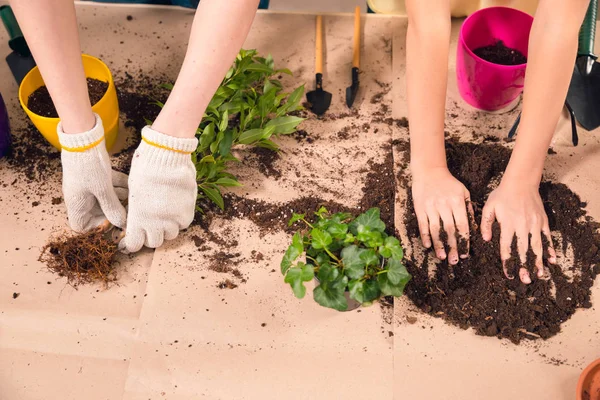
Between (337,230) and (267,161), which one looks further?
(267,161)

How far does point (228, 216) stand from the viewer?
1.59 metres

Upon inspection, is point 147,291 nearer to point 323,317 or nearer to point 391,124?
point 323,317

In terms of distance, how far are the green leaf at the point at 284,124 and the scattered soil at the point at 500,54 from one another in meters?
0.55

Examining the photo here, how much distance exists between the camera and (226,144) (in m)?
1.64

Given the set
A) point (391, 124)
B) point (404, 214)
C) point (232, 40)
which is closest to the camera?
point (232, 40)

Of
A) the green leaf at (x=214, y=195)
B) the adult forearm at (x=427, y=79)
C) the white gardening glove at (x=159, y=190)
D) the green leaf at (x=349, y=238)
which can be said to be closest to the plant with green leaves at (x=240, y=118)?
the green leaf at (x=214, y=195)

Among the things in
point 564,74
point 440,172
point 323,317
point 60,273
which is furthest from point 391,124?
point 60,273

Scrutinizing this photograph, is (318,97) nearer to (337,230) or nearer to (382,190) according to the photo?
(382,190)

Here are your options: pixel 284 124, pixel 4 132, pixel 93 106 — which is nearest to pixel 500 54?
pixel 284 124

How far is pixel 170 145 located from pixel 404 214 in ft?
1.95

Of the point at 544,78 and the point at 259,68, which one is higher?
the point at 544,78

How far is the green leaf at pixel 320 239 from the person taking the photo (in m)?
1.24

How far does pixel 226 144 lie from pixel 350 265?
0.55 meters

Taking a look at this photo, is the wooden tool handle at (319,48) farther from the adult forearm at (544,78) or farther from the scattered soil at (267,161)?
the adult forearm at (544,78)
